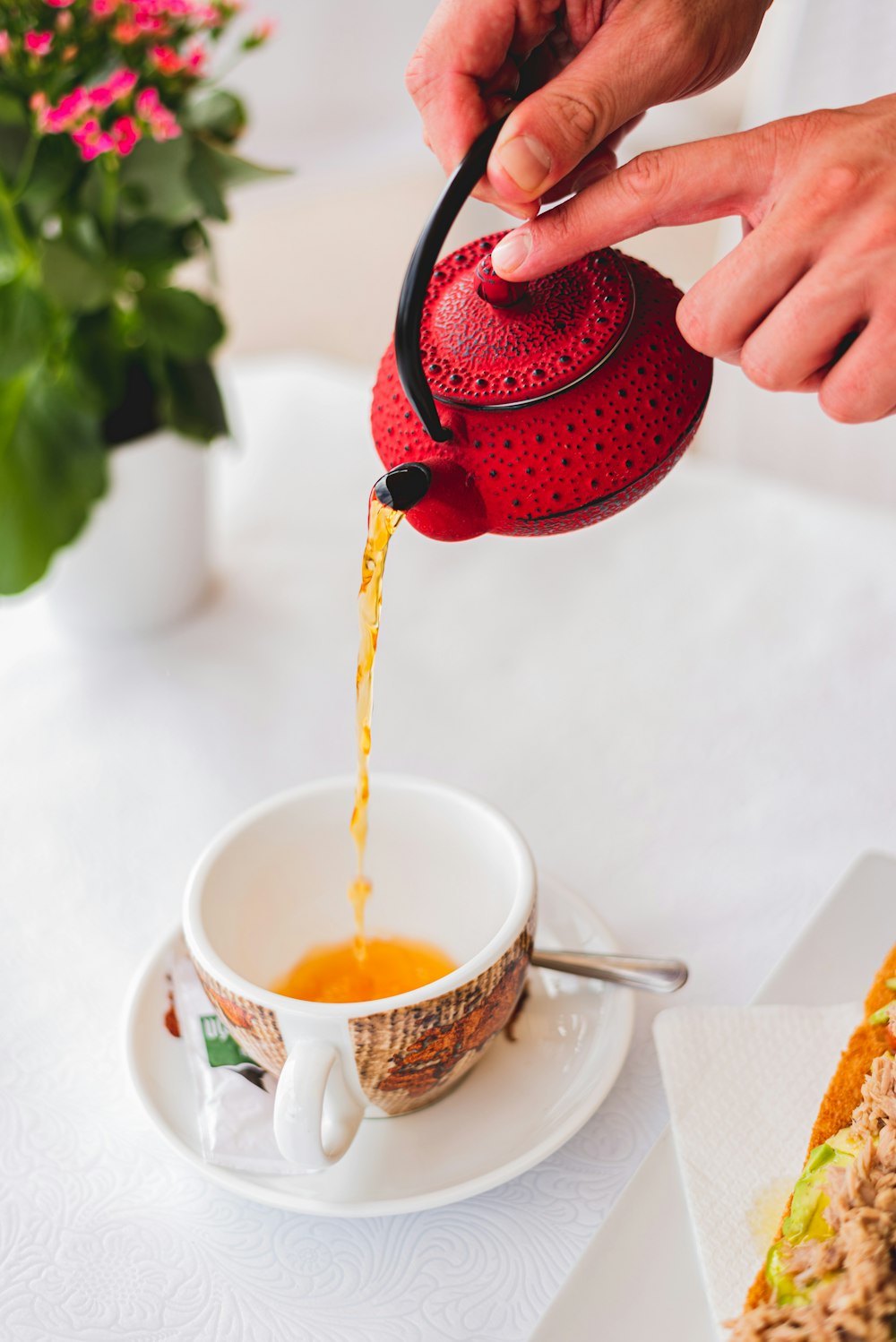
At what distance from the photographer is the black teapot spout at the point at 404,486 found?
17.9 inches

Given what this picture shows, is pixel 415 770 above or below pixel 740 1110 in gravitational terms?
below

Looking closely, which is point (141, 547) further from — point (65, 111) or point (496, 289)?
point (496, 289)

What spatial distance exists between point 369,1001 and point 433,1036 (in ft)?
0.21

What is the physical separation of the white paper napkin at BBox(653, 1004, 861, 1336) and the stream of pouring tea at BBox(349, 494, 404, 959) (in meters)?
0.16

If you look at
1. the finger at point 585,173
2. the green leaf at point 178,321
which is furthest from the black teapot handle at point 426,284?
the green leaf at point 178,321

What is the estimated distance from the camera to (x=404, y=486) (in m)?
0.46

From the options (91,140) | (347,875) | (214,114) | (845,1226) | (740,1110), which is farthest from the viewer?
(214,114)

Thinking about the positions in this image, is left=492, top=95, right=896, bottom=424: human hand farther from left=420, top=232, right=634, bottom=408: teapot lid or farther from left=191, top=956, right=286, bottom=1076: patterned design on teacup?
left=191, top=956, right=286, bottom=1076: patterned design on teacup

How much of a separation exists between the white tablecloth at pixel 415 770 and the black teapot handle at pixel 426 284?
1.11 feet

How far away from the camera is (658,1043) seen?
559 mm

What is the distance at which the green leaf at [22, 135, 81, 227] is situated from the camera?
0.80m


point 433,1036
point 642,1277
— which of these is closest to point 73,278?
point 433,1036

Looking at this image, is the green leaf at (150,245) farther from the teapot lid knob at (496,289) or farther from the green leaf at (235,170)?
the teapot lid knob at (496,289)

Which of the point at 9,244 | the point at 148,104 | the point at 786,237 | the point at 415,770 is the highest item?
the point at 786,237
